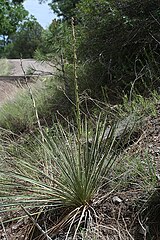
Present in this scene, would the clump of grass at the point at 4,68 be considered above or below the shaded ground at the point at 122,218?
below

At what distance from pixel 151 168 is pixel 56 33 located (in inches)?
164

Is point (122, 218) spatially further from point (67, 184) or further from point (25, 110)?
point (25, 110)

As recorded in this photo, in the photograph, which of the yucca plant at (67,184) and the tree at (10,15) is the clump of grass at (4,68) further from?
the yucca plant at (67,184)

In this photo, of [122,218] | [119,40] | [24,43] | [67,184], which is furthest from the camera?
[24,43]

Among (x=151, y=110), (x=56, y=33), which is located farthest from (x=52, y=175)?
(x=56, y=33)

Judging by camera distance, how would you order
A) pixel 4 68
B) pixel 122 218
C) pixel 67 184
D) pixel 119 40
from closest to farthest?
pixel 122 218, pixel 67 184, pixel 119 40, pixel 4 68

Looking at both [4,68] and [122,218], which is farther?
[4,68]

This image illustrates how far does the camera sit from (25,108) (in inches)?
242

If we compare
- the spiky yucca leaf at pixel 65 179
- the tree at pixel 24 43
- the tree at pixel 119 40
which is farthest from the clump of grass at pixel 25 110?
the tree at pixel 24 43

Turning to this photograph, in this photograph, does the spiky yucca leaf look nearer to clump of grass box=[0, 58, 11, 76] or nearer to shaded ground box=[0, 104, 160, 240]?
shaded ground box=[0, 104, 160, 240]

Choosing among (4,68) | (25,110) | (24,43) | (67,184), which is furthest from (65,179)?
(24,43)

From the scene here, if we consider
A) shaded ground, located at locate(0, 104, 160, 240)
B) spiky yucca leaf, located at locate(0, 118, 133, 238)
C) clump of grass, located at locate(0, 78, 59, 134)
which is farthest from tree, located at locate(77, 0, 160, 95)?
shaded ground, located at locate(0, 104, 160, 240)

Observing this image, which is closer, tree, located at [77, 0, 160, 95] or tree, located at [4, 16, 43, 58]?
tree, located at [77, 0, 160, 95]

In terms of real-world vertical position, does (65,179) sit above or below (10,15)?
below
